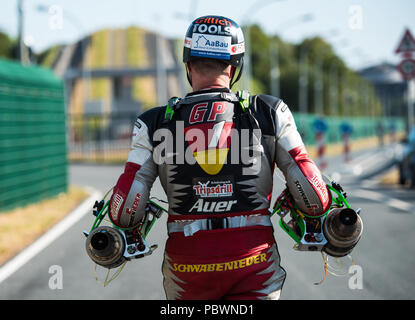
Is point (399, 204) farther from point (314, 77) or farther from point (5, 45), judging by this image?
point (314, 77)

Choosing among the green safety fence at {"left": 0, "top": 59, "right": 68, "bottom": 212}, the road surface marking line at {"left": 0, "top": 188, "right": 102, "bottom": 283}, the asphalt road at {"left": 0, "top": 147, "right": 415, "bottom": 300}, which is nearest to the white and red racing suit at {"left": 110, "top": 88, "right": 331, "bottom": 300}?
the asphalt road at {"left": 0, "top": 147, "right": 415, "bottom": 300}

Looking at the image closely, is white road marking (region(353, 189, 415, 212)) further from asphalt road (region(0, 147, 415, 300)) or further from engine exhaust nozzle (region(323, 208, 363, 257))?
engine exhaust nozzle (region(323, 208, 363, 257))

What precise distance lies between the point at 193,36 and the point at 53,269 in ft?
14.0

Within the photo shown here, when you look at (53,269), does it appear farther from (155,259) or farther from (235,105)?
(235,105)

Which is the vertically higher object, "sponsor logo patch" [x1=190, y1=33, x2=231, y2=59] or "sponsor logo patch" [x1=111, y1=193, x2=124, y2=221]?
"sponsor logo patch" [x1=190, y1=33, x2=231, y2=59]

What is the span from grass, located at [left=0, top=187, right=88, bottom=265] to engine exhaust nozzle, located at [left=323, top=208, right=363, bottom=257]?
5.18 m

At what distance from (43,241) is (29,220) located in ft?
5.44

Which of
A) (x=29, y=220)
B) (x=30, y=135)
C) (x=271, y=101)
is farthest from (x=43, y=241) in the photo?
(x=271, y=101)

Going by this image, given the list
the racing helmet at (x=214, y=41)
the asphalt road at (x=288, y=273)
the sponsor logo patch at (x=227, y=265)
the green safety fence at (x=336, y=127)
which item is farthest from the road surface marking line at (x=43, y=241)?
the racing helmet at (x=214, y=41)

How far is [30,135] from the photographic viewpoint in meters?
11.9

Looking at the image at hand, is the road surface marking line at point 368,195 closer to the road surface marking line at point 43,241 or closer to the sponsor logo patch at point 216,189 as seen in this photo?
the road surface marking line at point 43,241

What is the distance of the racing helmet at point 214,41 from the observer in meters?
2.68

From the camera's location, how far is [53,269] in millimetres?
6305

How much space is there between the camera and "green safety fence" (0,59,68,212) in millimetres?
10641
